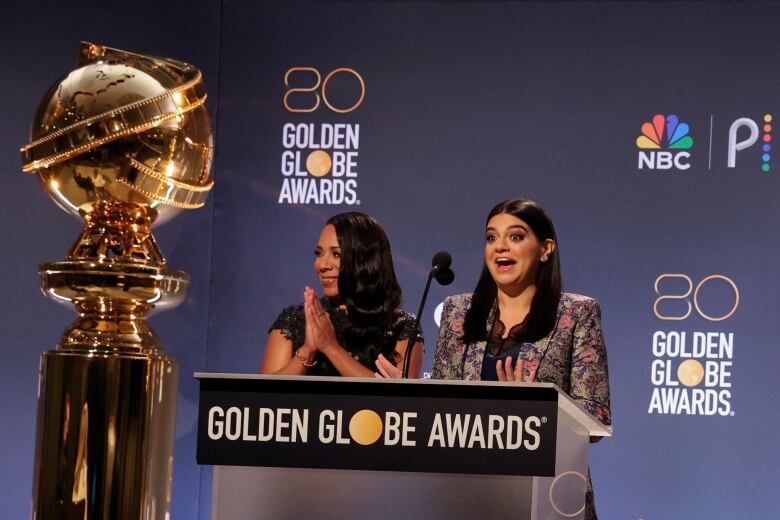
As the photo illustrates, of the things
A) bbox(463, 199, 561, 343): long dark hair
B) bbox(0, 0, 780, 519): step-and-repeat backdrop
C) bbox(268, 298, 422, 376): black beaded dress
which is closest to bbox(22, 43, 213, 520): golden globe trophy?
bbox(463, 199, 561, 343): long dark hair

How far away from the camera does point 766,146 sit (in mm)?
4711

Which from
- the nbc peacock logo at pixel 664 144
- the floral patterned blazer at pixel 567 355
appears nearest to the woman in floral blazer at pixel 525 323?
the floral patterned blazer at pixel 567 355

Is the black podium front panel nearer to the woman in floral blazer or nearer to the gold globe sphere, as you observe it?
the gold globe sphere

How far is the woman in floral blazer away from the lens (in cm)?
294

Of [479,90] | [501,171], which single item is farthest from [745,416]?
[479,90]

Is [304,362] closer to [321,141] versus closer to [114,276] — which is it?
[321,141]

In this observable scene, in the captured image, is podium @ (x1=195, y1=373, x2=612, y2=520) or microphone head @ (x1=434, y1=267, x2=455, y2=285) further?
microphone head @ (x1=434, y1=267, x2=455, y2=285)

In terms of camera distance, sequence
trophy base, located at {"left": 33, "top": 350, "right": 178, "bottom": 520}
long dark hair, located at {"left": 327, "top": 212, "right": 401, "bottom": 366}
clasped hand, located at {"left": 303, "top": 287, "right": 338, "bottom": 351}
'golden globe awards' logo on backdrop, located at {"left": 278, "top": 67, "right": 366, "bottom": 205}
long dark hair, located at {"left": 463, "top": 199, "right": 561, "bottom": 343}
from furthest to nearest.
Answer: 'golden globe awards' logo on backdrop, located at {"left": 278, "top": 67, "right": 366, "bottom": 205} < long dark hair, located at {"left": 327, "top": 212, "right": 401, "bottom": 366} < clasped hand, located at {"left": 303, "top": 287, "right": 338, "bottom": 351} < long dark hair, located at {"left": 463, "top": 199, "right": 561, "bottom": 343} < trophy base, located at {"left": 33, "top": 350, "right": 178, "bottom": 520}

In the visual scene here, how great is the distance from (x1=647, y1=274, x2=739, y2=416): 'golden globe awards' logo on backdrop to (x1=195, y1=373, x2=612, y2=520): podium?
12.0ft

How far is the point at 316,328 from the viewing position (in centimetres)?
374

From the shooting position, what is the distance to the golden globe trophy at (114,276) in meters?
0.53

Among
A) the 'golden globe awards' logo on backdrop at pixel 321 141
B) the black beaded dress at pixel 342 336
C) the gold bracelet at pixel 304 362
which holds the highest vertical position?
the 'golden globe awards' logo on backdrop at pixel 321 141

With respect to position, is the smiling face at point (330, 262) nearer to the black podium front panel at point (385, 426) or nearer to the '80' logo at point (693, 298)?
the '80' logo at point (693, 298)

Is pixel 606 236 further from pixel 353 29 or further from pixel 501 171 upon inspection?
pixel 353 29
